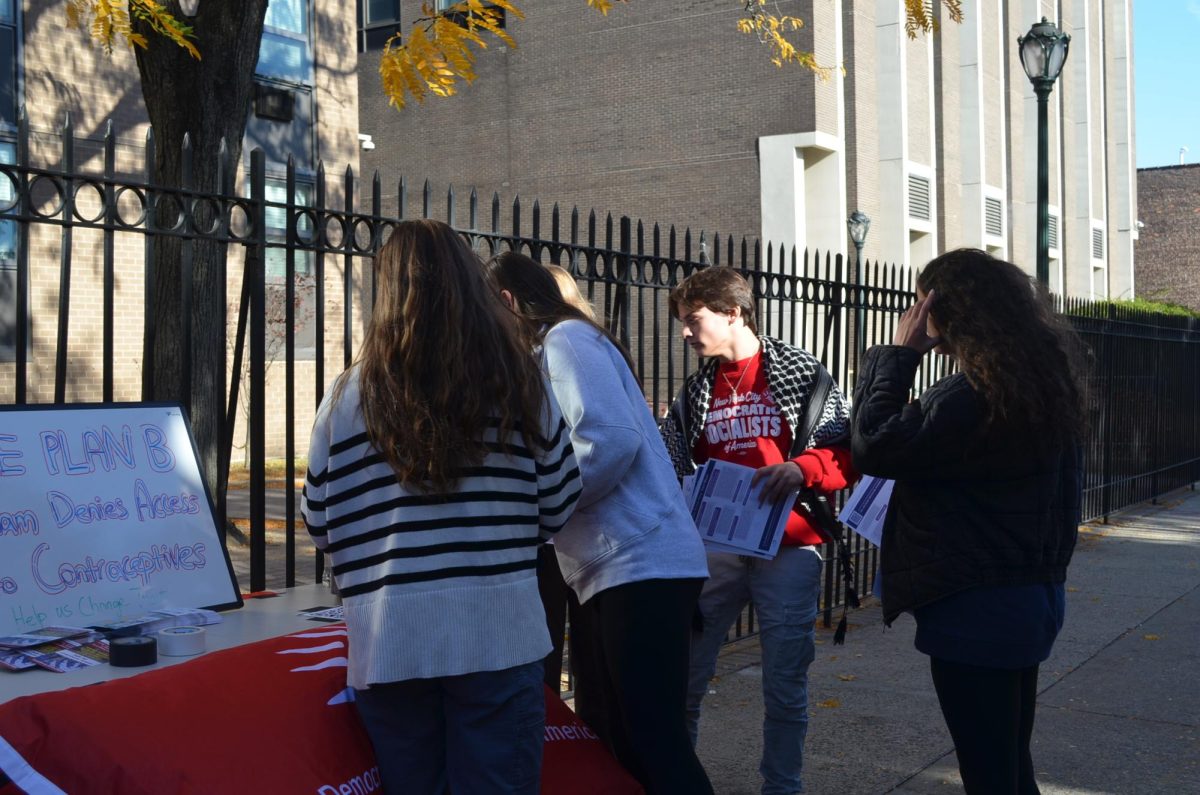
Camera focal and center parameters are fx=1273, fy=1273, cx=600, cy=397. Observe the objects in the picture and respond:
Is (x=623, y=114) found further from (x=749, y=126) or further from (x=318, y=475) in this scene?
(x=318, y=475)

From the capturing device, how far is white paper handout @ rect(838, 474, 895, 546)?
14.6 ft

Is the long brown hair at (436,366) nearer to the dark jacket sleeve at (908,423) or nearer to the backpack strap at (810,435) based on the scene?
the dark jacket sleeve at (908,423)

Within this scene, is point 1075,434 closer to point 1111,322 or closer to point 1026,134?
point 1111,322

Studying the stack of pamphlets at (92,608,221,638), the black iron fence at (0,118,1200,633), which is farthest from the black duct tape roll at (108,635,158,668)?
the black iron fence at (0,118,1200,633)

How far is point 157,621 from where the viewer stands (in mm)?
3348

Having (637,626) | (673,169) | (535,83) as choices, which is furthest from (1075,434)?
(535,83)

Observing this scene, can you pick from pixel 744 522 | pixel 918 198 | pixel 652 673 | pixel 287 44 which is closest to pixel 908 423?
pixel 652 673

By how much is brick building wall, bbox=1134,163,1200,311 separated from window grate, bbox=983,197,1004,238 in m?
17.3

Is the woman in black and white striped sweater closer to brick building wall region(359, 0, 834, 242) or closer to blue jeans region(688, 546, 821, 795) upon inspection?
blue jeans region(688, 546, 821, 795)

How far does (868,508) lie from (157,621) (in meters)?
2.43

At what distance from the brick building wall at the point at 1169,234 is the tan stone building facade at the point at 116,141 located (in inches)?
1669

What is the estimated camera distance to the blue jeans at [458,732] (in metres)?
2.74

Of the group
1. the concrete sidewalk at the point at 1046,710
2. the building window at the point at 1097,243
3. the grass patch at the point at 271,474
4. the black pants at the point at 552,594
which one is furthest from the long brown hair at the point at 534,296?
the building window at the point at 1097,243

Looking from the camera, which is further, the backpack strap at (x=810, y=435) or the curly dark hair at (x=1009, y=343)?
the backpack strap at (x=810, y=435)
